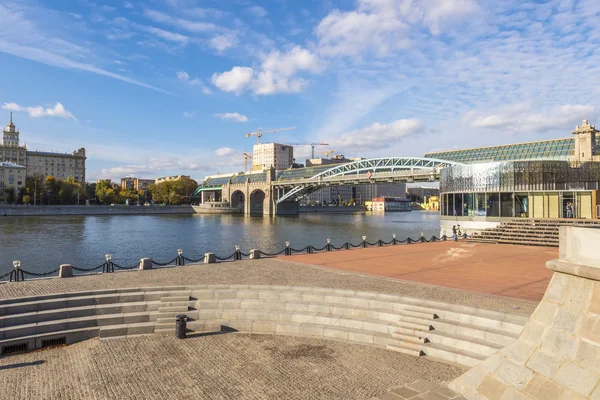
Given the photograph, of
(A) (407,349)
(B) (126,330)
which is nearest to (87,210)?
(B) (126,330)

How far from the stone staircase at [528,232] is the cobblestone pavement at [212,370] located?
893 inches

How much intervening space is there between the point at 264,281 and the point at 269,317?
298 centimetres

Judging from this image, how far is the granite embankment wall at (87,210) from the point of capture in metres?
92.2

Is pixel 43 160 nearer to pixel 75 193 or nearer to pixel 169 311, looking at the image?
pixel 75 193

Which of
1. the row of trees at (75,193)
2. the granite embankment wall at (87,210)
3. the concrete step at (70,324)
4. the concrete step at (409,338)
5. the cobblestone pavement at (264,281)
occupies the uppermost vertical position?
the row of trees at (75,193)

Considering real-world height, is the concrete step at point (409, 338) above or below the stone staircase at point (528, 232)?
below

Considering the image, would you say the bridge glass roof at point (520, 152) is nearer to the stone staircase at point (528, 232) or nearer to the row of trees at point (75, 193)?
the stone staircase at point (528, 232)

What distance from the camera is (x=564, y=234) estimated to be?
23.9ft

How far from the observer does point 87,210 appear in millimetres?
104812

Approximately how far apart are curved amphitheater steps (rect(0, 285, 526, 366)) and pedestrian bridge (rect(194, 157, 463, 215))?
63.7m

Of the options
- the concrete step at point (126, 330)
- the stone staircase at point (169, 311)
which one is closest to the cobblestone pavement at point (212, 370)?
the concrete step at point (126, 330)

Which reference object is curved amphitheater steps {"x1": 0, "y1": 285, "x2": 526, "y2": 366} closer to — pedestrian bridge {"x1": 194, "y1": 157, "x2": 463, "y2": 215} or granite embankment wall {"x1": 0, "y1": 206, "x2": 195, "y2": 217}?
pedestrian bridge {"x1": 194, "y1": 157, "x2": 463, "y2": 215}

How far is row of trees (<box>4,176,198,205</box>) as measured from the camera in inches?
4343

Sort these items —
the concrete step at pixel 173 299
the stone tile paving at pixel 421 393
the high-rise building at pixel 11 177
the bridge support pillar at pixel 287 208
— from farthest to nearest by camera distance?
the bridge support pillar at pixel 287 208, the high-rise building at pixel 11 177, the concrete step at pixel 173 299, the stone tile paving at pixel 421 393
